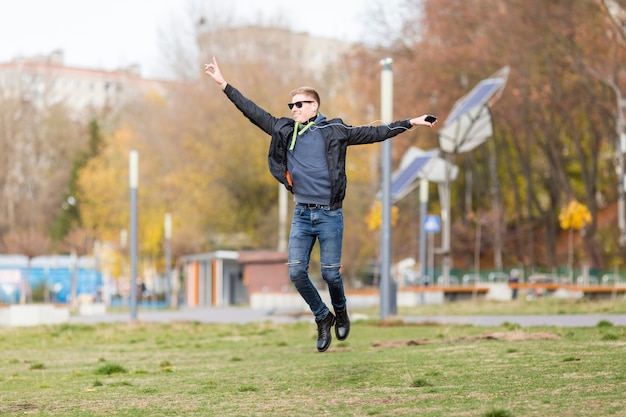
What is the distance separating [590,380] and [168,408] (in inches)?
118

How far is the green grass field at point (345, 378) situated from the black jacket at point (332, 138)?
1608 mm

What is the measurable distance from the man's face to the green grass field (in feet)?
7.04

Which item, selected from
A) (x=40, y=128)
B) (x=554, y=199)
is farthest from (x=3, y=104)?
(x=554, y=199)

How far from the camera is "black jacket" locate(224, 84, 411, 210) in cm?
1002

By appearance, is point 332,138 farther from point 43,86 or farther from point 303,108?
point 43,86

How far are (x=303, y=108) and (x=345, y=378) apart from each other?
2228 mm

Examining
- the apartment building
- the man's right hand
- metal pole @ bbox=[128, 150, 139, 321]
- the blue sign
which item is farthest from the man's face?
the apartment building

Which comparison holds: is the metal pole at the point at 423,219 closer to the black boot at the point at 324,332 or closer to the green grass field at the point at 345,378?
the green grass field at the point at 345,378

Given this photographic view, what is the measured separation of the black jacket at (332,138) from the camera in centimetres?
1002

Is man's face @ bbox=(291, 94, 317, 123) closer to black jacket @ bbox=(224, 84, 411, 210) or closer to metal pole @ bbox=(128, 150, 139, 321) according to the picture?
black jacket @ bbox=(224, 84, 411, 210)

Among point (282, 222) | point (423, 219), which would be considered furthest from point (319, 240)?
point (282, 222)

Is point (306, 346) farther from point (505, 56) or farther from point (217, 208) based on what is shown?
point (217, 208)

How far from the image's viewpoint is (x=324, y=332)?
417 inches

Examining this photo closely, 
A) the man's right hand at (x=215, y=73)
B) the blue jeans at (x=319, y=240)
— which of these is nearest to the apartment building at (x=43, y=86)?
the man's right hand at (x=215, y=73)
